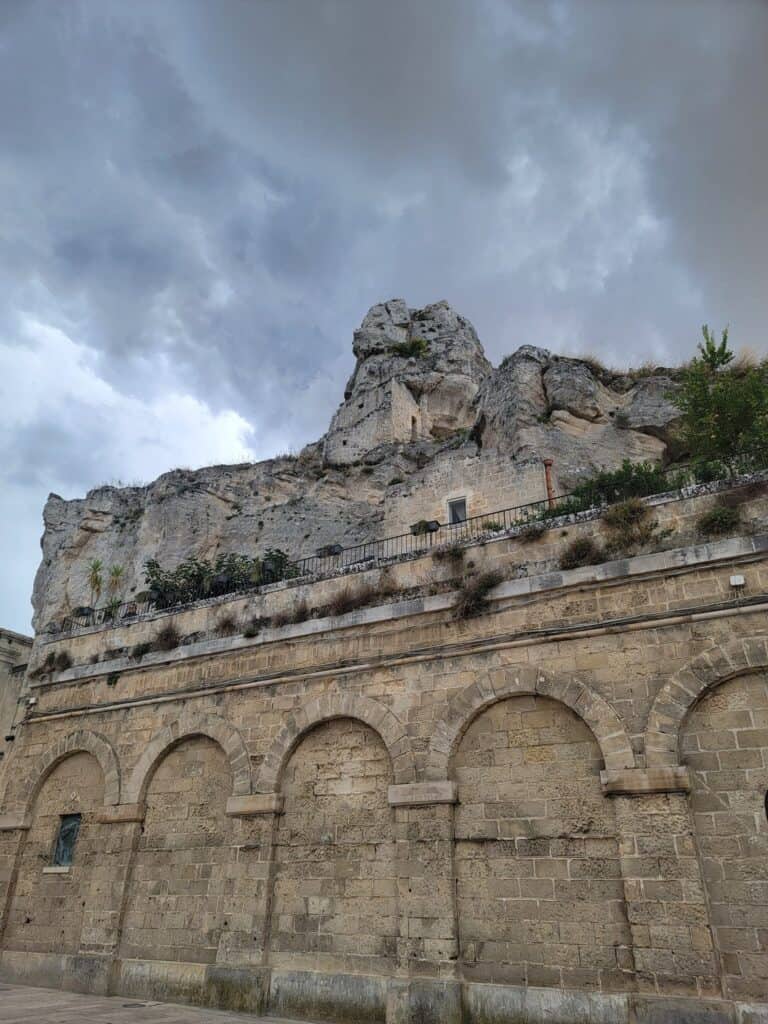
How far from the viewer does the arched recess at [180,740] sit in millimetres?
11922

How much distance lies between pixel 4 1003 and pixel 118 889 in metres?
2.24

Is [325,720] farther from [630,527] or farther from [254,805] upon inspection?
[630,527]

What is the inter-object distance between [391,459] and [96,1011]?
67.4ft

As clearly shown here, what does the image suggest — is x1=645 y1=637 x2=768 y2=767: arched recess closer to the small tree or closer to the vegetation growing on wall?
the small tree

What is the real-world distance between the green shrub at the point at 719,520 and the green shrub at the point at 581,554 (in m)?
1.47

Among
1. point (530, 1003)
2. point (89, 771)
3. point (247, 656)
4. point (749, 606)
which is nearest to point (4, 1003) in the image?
point (89, 771)

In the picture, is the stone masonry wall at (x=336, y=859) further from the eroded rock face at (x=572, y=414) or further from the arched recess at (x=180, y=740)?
the eroded rock face at (x=572, y=414)

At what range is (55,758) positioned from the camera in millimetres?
14125

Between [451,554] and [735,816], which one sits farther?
[451,554]

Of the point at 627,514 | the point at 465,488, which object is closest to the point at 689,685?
the point at 627,514

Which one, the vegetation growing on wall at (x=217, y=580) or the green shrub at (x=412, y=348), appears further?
the green shrub at (x=412, y=348)

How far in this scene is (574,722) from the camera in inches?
369

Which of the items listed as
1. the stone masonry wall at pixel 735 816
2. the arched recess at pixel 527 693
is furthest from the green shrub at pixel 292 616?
the stone masonry wall at pixel 735 816

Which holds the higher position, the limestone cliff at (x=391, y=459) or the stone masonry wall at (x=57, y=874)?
the limestone cliff at (x=391, y=459)
